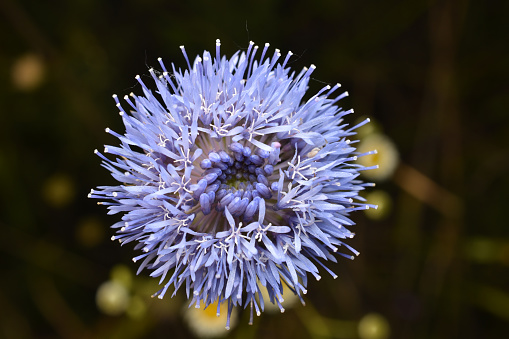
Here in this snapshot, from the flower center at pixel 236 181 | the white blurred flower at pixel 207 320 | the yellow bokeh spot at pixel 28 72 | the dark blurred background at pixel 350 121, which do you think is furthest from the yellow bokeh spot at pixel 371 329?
the yellow bokeh spot at pixel 28 72

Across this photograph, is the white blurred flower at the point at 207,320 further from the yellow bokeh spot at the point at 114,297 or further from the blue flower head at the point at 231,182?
the blue flower head at the point at 231,182

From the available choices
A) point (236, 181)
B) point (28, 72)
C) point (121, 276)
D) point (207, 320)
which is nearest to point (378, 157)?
point (236, 181)

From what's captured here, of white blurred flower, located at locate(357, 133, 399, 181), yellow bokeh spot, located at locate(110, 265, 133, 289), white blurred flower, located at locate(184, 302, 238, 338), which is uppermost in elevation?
white blurred flower, located at locate(357, 133, 399, 181)

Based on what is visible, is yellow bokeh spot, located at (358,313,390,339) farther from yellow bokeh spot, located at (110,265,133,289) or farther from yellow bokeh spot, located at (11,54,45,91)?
yellow bokeh spot, located at (11,54,45,91)

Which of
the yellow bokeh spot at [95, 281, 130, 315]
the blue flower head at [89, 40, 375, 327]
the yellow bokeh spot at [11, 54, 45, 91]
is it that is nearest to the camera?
the blue flower head at [89, 40, 375, 327]

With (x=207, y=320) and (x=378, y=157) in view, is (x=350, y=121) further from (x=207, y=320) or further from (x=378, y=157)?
(x=207, y=320)

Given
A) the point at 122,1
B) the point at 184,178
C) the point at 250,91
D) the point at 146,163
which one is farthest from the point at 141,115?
the point at 122,1

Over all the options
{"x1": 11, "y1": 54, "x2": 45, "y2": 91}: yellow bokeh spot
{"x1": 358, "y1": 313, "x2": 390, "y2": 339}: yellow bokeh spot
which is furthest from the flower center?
{"x1": 11, "y1": 54, "x2": 45, "y2": 91}: yellow bokeh spot
